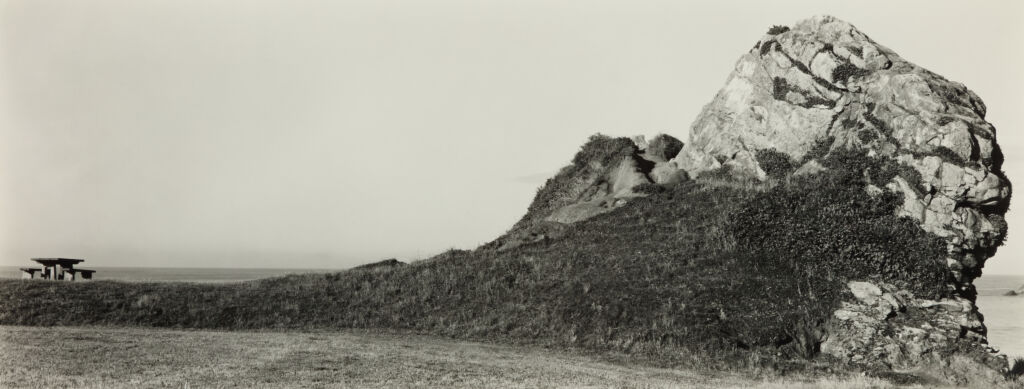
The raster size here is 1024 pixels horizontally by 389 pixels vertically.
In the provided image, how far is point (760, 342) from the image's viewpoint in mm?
22797

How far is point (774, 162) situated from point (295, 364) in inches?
1045

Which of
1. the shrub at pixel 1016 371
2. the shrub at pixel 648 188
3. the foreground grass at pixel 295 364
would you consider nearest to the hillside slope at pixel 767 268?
the shrub at pixel 648 188

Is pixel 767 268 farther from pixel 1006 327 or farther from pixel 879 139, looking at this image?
pixel 1006 327

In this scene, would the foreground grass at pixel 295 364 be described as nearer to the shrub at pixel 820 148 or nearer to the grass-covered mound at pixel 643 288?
the grass-covered mound at pixel 643 288

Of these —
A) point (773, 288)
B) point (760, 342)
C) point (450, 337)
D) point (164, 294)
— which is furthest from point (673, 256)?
point (164, 294)

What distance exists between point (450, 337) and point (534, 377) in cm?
892

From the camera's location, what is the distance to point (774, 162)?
35094 millimetres

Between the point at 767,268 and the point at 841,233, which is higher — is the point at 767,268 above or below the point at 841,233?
below

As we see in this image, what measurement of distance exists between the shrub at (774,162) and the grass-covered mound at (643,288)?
3.73 feet

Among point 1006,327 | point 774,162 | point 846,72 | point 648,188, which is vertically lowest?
point 1006,327

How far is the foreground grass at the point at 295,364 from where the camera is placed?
50.1ft

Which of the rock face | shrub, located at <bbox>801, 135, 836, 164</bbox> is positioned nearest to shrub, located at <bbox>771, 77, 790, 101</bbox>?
the rock face

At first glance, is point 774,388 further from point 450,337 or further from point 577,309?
point 450,337

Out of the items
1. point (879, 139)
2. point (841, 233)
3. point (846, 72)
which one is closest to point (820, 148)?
point (879, 139)
